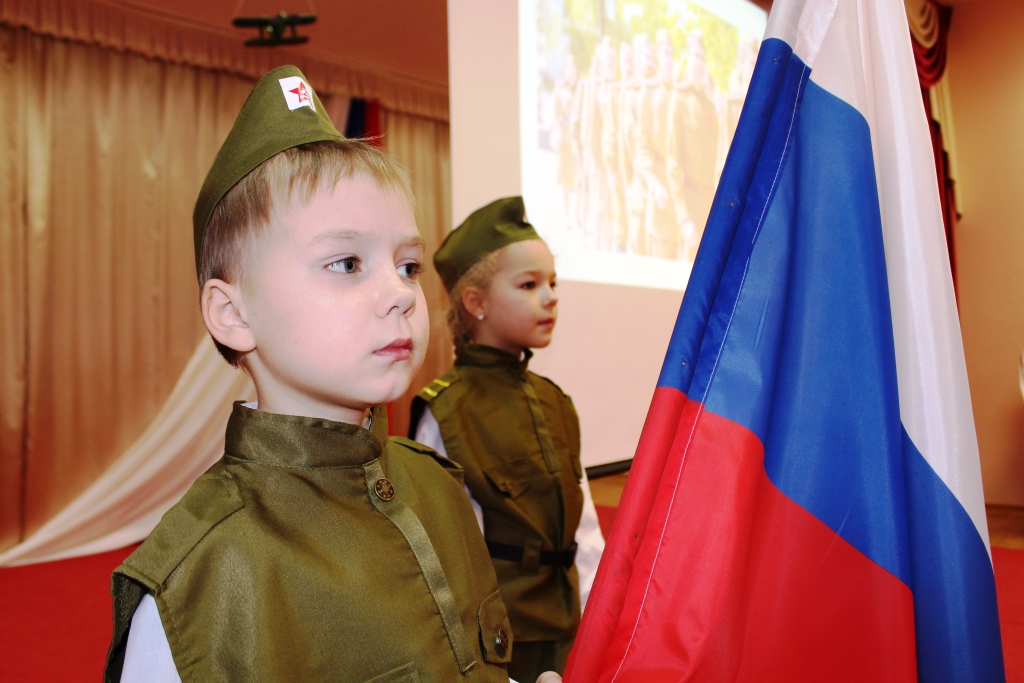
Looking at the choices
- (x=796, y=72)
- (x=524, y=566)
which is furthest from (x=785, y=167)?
(x=524, y=566)

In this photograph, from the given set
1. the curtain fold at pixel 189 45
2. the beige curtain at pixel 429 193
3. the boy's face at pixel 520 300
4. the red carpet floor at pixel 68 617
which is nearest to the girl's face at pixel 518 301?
the boy's face at pixel 520 300

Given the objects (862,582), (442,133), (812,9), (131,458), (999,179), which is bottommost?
(131,458)

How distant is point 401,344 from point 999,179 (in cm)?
520

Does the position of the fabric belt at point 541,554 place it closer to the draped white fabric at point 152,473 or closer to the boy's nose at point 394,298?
the boy's nose at point 394,298

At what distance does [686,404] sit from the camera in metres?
0.62

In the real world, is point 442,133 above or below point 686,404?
above

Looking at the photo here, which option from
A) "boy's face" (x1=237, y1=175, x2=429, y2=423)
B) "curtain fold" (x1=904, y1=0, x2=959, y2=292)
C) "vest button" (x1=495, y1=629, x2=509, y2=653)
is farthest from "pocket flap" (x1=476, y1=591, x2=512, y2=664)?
"curtain fold" (x1=904, y1=0, x2=959, y2=292)

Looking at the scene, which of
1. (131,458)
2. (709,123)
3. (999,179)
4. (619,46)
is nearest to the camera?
(619,46)

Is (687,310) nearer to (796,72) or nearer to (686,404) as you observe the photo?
(686,404)

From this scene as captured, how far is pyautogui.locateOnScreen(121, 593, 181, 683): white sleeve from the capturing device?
549 millimetres

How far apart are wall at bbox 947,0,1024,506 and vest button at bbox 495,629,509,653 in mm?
4782

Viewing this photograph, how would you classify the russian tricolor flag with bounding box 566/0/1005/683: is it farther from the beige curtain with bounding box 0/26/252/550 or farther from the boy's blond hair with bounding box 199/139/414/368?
the beige curtain with bounding box 0/26/252/550

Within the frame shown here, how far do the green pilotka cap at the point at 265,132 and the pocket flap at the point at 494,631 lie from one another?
43 centimetres

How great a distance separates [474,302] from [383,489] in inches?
36.8
